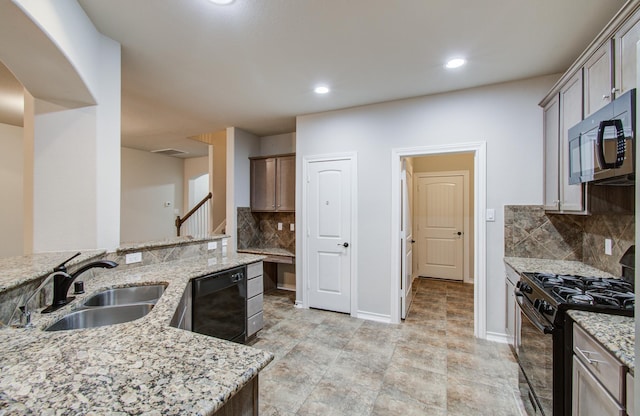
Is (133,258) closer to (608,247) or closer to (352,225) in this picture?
(352,225)

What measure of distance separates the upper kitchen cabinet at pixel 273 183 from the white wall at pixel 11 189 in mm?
3590

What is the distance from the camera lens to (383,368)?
8.12 feet

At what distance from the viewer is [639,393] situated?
77 cm

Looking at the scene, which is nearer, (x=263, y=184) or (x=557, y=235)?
(x=557, y=235)

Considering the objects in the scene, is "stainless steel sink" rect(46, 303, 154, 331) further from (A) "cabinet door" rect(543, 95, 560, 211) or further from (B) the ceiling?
(A) "cabinet door" rect(543, 95, 560, 211)

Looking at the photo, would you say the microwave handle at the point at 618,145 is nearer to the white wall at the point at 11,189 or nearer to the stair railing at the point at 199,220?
the stair railing at the point at 199,220

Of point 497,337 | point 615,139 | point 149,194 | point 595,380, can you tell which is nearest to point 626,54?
point 615,139

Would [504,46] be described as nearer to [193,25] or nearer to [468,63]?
[468,63]

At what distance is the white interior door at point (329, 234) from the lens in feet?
12.3

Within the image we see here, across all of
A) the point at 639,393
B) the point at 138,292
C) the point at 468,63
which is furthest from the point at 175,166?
the point at 639,393

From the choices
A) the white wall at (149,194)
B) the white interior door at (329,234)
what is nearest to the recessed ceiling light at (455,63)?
the white interior door at (329,234)

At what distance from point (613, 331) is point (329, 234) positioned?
2.88 metres

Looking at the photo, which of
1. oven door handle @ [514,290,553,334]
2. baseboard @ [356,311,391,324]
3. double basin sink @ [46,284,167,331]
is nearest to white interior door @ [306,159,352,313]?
baseboard @ [356,311,391,324]

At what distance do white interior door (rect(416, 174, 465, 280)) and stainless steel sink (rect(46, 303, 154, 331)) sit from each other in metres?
5.11
